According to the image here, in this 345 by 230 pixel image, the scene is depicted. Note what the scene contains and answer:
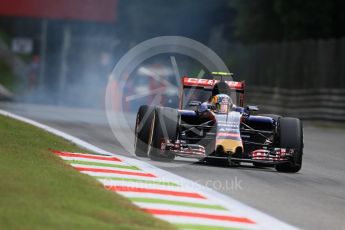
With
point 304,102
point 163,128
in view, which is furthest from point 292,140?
point 304,102

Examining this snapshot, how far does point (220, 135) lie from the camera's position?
13.7 metres

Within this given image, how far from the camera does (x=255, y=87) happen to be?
3794 centimetres

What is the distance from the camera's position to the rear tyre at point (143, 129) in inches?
571

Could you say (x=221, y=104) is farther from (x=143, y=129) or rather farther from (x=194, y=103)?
(x=143, y=129)

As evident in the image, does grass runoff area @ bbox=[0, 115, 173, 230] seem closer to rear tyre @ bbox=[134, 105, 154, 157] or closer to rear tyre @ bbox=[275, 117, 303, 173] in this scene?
rear tyre @ bbox=[134, 105, 154, 157]

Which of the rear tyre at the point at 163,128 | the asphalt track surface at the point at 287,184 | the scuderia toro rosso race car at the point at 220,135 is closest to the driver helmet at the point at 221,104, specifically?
the scuderia toro rosso race car at the point at 220,135

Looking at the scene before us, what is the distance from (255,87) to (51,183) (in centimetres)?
2832

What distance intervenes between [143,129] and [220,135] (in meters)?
1.38

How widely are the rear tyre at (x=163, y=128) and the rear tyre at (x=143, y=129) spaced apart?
19 cm

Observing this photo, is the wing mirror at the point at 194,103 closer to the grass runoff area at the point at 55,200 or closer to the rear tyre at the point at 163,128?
the rear tyre at the point at 163,128

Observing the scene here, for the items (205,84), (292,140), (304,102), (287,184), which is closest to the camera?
(287,184)

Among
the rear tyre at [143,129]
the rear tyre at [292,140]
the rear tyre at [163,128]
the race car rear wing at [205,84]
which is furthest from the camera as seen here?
the race car rear wing at [205,84]

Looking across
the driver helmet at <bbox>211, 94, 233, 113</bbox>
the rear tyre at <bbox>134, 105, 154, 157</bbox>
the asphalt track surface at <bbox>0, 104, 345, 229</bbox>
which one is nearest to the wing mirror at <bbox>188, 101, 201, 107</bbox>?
the driver helmet at <bbox>211, 94, 233, 113</bbox>

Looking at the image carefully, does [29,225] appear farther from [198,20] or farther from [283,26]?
[198,20]
